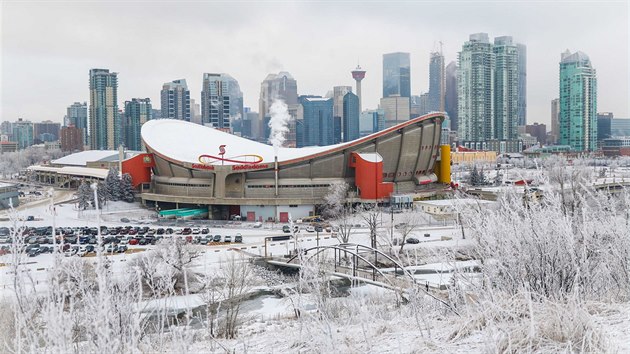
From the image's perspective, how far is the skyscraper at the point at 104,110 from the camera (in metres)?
115

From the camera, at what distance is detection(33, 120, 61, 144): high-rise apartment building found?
153250mm

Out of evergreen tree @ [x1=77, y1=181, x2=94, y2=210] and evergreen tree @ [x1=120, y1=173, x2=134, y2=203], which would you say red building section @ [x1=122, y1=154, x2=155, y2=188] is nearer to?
evergreen tree @ [x1=120, y1=173, x2=134, y2=203]

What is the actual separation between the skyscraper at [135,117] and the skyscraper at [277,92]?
77.4ft

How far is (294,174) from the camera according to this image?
39.5 metres

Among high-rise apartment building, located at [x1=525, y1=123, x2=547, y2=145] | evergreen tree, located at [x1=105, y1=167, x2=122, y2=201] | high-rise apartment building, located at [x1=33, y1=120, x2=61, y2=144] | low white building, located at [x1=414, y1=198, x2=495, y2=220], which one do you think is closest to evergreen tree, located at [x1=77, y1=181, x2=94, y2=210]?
evergreen tree, located at [x1=105, y1=167, x2=122, y2=201]

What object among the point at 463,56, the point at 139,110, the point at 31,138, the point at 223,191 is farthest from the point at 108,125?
the point at 223,191

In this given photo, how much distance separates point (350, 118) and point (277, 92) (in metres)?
23.8

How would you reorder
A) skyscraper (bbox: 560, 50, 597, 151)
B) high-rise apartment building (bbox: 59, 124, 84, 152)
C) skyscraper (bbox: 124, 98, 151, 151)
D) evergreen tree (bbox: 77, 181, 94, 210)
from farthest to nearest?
skyscraper (bbox: 124, 98, 151, 151) < high-rise apartment building (bbox: 59, 124, 84, 152) < skyscraper (bbox: 560, 50, 597, 151) < evergreen tree (bbox: 77, 181, 94, 210)

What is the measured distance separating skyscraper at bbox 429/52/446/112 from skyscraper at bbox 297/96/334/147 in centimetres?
6348

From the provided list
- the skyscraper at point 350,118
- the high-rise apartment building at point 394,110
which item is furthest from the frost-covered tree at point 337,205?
the high-rise apartment building at point 394,110

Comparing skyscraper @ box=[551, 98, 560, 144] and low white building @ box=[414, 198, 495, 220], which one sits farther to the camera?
skyscraper @ box=[551, 98, 560, 144]

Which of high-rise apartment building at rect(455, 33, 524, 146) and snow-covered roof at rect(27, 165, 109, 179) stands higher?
high-rise apartment building at rect(455, 33, 524, 146)

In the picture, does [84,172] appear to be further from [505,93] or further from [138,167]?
[505,93]

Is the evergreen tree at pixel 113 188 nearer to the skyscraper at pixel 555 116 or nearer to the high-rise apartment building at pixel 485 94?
the high-rise apartment building at pixel 485 94
